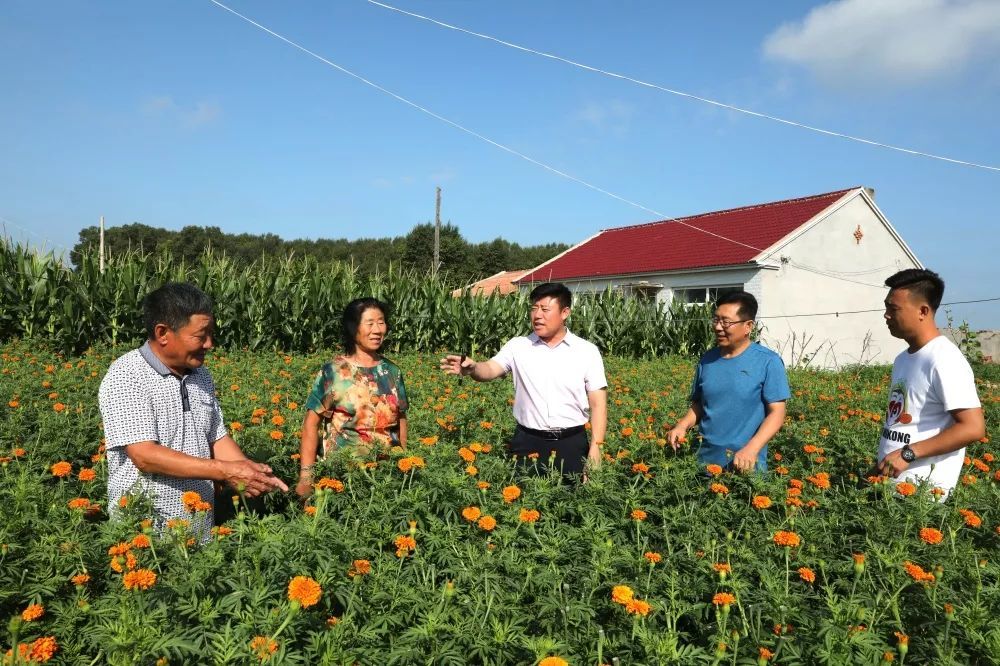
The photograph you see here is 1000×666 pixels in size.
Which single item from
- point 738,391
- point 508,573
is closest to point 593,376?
point 738,391

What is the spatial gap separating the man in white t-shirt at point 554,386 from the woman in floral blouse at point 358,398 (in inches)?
15.7

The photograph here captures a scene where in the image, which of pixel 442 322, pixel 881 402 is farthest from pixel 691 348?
pixel 881 402

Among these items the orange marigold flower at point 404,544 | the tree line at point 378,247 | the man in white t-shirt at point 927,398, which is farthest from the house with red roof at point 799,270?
the tree line at point 378,247

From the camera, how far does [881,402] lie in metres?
8.68

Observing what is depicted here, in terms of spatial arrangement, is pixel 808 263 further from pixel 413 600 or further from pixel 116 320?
pixel 413 600

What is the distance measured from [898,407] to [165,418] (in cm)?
323

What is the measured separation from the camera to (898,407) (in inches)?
119

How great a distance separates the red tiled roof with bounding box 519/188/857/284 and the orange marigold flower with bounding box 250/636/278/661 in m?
19.5

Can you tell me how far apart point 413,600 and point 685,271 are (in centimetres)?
2024

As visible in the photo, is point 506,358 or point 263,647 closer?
point 263,647

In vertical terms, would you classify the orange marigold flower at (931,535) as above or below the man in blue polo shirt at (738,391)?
below

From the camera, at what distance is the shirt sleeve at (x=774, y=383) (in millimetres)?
3375

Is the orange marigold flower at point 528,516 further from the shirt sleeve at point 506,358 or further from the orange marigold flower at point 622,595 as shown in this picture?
the shirt sleeve at point 506,358

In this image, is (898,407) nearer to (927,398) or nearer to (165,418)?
(927,398)
